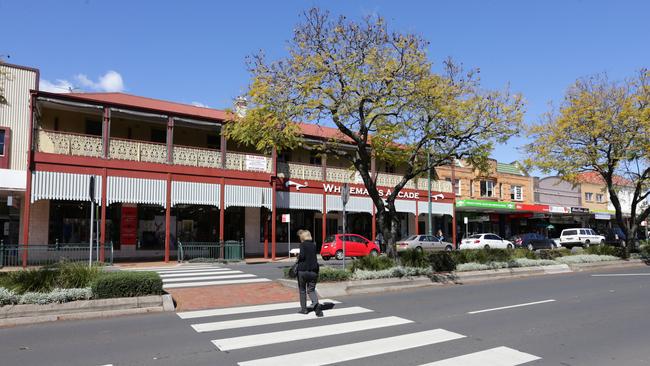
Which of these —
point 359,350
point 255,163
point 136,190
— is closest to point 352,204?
point 255,163

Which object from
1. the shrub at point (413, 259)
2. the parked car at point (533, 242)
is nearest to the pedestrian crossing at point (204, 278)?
the shrub at point (413, 259)

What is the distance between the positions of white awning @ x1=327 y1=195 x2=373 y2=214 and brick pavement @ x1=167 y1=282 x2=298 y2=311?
1444 centimetres

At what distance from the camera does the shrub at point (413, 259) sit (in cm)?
1522

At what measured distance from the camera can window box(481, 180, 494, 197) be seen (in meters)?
41.4

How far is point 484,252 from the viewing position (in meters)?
17.8

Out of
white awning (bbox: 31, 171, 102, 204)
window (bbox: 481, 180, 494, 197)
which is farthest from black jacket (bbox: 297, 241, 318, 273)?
window (bbox: 481, 180, 494, 197)

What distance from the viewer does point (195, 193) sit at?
2309 centimetres

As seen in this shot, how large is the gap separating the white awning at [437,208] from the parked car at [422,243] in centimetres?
308

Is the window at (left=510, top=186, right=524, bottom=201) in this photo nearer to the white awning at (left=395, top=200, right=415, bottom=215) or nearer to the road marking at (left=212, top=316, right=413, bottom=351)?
the white awning at (left=395, top=200, right=415, bottom=215)

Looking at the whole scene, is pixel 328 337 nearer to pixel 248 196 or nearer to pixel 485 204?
pixel 248 196

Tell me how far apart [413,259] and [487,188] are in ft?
93.8

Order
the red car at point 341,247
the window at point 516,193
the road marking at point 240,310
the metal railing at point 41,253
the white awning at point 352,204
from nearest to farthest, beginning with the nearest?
1. the road marking at point 240,310
2. the metal railing at point 41,253
3. the red car at point 341,247
4. the white awning at point 352,204
5. the window at point 516,193

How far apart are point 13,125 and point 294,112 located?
47.8 ft

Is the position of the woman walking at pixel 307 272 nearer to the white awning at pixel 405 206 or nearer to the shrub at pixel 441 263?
the shrub at pixel 441 263
